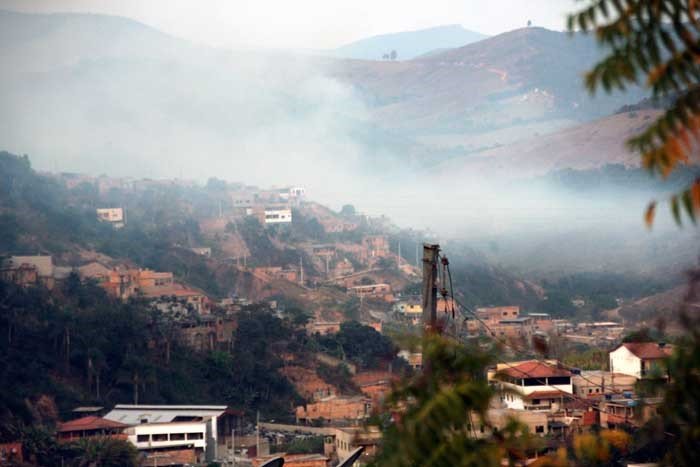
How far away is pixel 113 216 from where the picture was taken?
47438mm

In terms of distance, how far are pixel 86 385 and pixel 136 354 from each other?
4.25 feet

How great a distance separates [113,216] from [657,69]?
146 feet

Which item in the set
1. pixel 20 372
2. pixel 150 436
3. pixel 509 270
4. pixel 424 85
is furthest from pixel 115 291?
pixel 424 85

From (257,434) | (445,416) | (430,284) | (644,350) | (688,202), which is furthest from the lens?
(644,350)

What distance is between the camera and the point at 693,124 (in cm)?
371

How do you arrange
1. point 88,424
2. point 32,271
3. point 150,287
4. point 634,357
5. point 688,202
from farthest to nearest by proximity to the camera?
point 150,287 < point 32,271 < point 634,357 < point 88,424 < point 688,202

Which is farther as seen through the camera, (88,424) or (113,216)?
(113,216)

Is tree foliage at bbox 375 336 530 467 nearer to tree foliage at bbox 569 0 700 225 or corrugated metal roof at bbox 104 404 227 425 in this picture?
tree foliage at bbox 569 0 700 225

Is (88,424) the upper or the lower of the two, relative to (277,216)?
lower

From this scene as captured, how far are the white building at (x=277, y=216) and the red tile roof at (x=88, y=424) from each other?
29539 millimetres

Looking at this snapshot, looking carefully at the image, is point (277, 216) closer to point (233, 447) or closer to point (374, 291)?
point (374, 291)

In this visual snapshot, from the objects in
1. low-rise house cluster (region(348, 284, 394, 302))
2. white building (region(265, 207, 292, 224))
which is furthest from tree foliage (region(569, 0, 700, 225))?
white building (region(265, 207, 292, 224))

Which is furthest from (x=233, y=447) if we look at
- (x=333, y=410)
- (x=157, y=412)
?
(x=333, y=410)

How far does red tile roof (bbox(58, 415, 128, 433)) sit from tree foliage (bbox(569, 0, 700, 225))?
55.6 ft
